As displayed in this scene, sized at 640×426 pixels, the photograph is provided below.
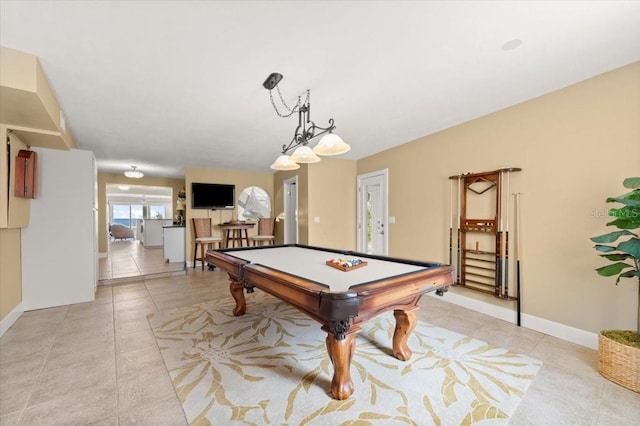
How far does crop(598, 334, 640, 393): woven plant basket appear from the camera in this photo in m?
1.77

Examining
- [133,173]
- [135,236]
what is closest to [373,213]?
[133,173]

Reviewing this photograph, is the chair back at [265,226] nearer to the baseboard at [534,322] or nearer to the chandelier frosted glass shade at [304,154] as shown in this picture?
the chandelier frosted glass shade at [304,154]

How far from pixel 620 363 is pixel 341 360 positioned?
196 cm

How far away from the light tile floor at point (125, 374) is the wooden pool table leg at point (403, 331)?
0.76 m

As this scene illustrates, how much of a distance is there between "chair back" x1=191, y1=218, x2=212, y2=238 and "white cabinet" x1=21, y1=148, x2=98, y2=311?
219 cm

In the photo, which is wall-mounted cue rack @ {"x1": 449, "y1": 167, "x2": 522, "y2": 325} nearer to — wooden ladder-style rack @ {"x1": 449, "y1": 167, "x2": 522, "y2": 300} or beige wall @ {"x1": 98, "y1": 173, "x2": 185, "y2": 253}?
wooden ladder-style rack @ {"x1": 449, "y1": 167, "x2": 522, "y2": 300}

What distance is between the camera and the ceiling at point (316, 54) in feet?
5.13

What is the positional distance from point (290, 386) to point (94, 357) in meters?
1.72

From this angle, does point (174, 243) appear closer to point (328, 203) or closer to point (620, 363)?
point (328, 203)

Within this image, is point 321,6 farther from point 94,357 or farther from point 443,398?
point 94,357

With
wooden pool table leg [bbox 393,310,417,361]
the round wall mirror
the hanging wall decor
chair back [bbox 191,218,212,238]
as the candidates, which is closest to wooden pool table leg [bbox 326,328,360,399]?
wooden pool table leg [bbox 393,310,417,361]

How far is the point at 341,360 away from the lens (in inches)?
65.1

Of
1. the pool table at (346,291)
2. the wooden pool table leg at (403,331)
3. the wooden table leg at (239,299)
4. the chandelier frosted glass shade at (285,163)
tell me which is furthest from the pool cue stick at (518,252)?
the wooden table leg at (239,299)

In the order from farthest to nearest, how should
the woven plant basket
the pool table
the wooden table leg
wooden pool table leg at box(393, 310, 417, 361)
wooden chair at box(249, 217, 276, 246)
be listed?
wooden chair at box(249, 217, 276, 246)
the wooden table leg
wooden pool table leg at box(393, 310, 417, 361)
the woven plant basket
the pool table
